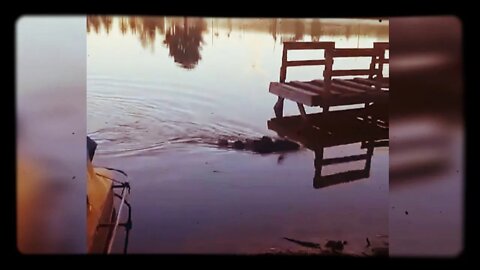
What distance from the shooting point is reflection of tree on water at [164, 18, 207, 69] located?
193cm

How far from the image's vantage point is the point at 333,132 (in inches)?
78.6

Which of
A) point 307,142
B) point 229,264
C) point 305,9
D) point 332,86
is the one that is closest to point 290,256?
point 229,264

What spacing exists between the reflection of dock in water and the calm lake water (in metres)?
0.03

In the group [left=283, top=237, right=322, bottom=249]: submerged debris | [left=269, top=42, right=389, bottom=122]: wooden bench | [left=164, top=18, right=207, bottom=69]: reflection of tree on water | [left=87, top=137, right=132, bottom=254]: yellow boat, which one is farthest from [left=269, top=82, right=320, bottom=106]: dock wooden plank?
[left=87, top=137, right=132, bottom=254]: yellow boat

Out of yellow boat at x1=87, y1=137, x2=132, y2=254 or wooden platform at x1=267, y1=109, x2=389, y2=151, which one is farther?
wooden platform at x1=267, y1=109, x2=389, y2=151

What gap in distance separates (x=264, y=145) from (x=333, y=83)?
0.31 metres

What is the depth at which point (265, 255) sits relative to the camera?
1.93 metres

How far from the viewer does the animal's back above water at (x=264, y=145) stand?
77.4 inches

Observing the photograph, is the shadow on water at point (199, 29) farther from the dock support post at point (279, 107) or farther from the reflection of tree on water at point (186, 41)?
the dock support post at point (279, 107)

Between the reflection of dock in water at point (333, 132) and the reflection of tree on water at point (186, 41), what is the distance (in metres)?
0.33

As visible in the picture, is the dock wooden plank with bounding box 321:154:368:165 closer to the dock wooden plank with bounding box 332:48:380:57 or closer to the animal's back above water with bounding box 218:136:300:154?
the animal's back above water with bounding box 218:136:300:154

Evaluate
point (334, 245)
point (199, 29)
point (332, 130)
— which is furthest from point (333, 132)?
point (199, 29)

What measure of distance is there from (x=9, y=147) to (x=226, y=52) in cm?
75

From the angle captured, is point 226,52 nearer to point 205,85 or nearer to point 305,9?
point 205,85
